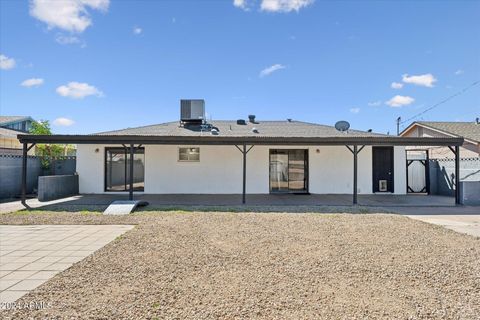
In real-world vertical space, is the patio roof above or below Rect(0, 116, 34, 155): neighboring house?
below

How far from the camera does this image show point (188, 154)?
41.1 feet

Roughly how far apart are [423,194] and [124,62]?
15780 mm

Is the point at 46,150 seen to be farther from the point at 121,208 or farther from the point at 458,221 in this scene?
the point at 458,221

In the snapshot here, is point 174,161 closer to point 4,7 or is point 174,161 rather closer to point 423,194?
point 4,7

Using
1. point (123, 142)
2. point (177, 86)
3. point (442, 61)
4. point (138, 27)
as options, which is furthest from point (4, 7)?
point (442, 61)

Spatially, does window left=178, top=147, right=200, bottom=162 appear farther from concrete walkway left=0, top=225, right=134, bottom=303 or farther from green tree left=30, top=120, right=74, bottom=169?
green tree left=30, top=120, right=74, bottom=169

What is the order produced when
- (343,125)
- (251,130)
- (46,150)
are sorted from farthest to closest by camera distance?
(46,150)
(251,130)
(343,125)

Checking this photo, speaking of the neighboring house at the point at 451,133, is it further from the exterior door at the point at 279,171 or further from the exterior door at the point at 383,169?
the exterior door at the point at 279,171

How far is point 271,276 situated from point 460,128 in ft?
60.7

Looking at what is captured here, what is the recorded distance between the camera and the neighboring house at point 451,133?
13.7 metres

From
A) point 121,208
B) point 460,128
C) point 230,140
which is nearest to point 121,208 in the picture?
point 121,208

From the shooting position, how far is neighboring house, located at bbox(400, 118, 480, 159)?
13.7 metres

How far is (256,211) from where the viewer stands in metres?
8.27

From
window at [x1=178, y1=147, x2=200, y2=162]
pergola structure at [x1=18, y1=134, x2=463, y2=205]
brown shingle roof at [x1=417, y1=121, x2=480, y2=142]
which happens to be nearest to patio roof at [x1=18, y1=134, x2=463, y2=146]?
pergola structure at [x1=18, y1=134, x2=463, y2=205]
